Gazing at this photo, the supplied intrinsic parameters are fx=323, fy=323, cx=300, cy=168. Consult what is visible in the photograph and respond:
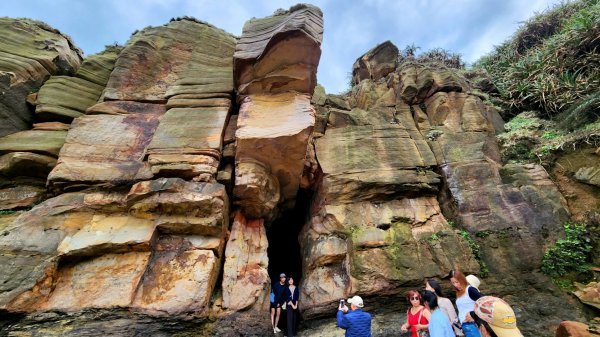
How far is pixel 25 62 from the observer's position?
348 inches

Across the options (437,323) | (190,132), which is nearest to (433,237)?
(437,323)

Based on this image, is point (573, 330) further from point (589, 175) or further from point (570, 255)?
point (589, 175)

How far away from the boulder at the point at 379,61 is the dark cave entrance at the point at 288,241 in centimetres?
738

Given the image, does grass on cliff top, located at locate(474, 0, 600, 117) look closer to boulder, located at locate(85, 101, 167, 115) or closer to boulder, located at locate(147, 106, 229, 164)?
boulder, located at locate(147, 106, 229, 164)

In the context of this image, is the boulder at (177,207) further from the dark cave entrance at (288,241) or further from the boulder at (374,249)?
the dark cave entrance at (288,241)

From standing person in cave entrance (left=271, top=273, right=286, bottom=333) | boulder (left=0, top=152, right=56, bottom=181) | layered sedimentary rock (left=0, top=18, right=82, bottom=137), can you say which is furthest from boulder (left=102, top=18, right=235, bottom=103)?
standing person in cave entrance (left=271, top=273, right=286, bottom=333)

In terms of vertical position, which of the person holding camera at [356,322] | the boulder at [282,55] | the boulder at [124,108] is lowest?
the person holding camera at [356,322]

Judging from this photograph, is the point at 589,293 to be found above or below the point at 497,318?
below

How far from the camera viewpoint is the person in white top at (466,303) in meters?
4.27

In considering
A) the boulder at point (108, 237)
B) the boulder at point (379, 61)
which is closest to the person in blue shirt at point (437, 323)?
the boulder at point (108, 237)

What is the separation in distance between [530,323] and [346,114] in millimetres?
7382

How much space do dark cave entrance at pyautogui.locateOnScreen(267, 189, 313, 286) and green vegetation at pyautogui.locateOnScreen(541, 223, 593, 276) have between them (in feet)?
20.5

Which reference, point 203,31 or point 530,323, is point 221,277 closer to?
point 530,323

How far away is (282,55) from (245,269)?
5318mm
